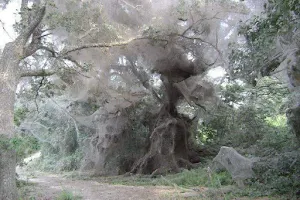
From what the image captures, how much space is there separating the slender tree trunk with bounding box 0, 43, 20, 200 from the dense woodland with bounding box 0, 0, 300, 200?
0.06 ft

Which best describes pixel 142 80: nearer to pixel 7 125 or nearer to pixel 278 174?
pixel 278 174

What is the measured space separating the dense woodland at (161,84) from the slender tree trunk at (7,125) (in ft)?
A: 0.06

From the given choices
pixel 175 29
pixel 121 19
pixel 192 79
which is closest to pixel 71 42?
pixel 121 19

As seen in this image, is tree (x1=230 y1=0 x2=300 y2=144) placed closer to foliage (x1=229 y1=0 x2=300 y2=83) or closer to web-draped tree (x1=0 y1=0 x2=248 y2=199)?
foliage (x1=229 y1=0 x2=300 y2=83)

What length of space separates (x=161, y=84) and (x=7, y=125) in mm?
8690

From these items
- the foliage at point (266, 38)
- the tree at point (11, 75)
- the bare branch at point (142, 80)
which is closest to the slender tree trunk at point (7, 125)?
the tree at point (11, 75)

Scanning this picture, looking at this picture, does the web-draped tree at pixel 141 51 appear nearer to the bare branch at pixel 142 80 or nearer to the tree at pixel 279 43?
the bare branch at pixel 142 80

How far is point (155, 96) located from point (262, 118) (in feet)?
16.1

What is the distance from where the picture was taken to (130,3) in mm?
10141

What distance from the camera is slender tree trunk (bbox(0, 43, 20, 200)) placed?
581 centimetres

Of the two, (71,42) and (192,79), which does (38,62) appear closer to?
(71,42)

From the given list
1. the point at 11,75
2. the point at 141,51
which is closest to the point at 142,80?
the point at 141,51

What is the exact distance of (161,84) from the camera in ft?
45.6

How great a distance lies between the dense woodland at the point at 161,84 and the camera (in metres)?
6.30
